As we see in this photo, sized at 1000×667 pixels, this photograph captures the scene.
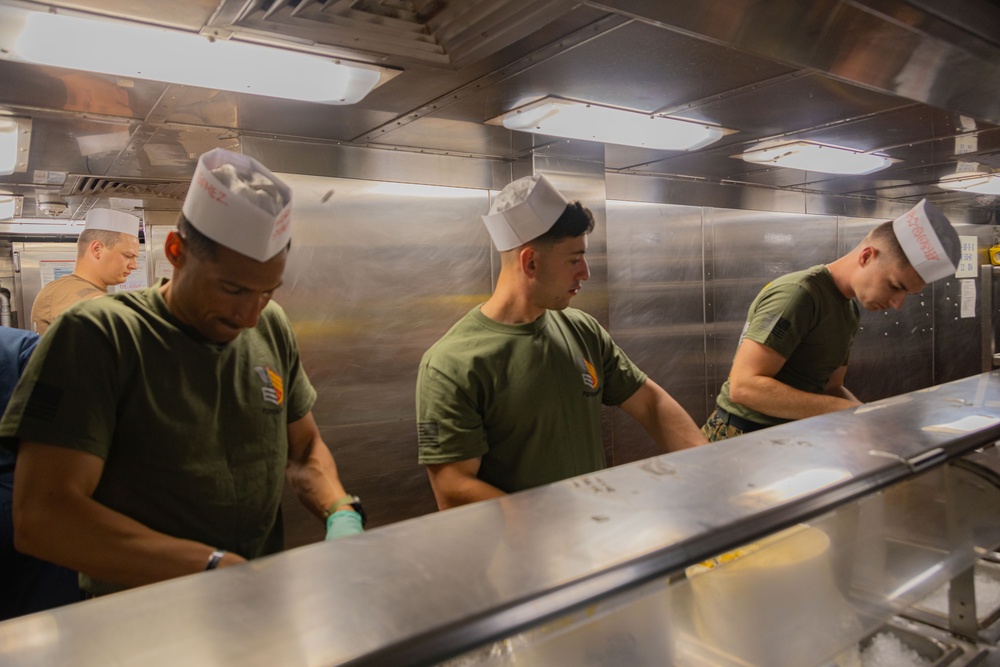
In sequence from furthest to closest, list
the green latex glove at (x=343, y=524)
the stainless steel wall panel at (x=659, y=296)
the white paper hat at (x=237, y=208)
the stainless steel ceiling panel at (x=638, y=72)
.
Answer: the stainless steel wall panel at (x=659, y=296) < the stainless steel ceiling panel at (x=638, y=72) < the green latex glove at (x=343, y=524) < the white paper hat at (x=237, y=208)

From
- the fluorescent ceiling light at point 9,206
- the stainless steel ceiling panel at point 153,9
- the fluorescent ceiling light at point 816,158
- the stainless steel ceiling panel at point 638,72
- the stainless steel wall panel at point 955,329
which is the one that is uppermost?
the stainless steel ceiling panel at point 153,9

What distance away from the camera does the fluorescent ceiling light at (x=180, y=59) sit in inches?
70.2

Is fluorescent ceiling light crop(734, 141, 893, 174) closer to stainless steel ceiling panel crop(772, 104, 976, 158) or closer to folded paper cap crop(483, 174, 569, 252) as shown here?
stainless steel ceiling panel crop(772, 104, 976, 158)

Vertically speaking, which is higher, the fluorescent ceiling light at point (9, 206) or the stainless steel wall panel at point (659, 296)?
the fluorescent ceiling light at point (9, 206)

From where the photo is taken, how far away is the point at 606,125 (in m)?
2.98

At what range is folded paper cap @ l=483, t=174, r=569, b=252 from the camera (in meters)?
1.96

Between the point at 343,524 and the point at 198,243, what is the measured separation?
63cm

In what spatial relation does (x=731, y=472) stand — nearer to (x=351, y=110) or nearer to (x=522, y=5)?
(x=522, y=5)

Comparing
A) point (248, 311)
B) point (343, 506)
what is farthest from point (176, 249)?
point (343, 506)

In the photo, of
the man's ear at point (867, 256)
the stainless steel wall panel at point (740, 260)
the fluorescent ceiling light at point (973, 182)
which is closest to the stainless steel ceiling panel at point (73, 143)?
the man's ear at point (867, 256)

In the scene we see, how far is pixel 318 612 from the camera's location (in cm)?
71

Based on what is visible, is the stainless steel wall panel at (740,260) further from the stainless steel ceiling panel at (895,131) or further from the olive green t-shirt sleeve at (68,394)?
the olive green t-shirt sleeve at (68,394)

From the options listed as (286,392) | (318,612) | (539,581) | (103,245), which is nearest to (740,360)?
(286,392)

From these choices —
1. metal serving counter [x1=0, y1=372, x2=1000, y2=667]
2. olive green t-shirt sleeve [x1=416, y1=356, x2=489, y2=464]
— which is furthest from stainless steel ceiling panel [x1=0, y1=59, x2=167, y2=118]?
metal serving counter [x1=0, y1=372, x2=1000, y2=667]
